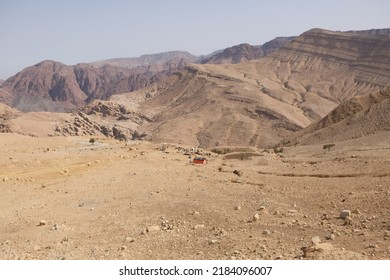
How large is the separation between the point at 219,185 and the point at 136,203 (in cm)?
354

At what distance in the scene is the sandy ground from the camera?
8211mm

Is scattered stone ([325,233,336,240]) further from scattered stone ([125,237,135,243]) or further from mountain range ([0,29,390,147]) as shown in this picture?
mountain range ([0,29,390,147])

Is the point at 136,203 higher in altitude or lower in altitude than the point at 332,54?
lower

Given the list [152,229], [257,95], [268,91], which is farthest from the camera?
[268,91]

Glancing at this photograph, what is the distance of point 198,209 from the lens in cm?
1142

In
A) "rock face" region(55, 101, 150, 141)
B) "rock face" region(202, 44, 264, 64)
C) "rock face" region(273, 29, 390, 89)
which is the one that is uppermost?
"rock face" region(202, 44, 264, 64)

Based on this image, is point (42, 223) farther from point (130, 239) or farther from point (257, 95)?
point (257, 95)

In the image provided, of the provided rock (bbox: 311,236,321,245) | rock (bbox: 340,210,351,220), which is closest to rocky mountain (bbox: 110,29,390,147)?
rock (bbox: 340,210,351,220)

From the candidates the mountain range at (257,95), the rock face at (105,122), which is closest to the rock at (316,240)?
the mountain range at (257,95)

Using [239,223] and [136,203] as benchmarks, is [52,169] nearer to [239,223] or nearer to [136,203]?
[136,203]

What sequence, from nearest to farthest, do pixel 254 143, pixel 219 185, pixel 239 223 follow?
pixel 239 223, pixel 219 185, pixel 254 143

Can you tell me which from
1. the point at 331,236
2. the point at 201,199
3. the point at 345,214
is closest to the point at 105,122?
the point at 201,199

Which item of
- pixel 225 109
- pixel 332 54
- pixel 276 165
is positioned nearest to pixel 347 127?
pixel 276 165

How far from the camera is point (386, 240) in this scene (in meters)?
7.57
